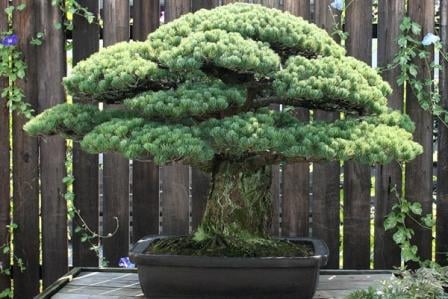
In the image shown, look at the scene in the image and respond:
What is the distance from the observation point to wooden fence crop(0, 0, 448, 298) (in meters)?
2.73

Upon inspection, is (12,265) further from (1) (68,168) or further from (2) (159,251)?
(2) (159,251)

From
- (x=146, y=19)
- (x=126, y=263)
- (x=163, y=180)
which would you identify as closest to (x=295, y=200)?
(x=163, y=180)

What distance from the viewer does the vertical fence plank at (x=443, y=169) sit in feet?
8.95

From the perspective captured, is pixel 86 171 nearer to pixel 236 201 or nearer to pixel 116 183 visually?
pixel 116 183

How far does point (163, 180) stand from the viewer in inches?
109

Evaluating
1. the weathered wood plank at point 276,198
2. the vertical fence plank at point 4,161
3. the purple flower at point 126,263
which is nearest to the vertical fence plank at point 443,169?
the weathered wood plank at point 276,198

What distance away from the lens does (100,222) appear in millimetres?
2889

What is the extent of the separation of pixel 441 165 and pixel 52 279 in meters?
1.64

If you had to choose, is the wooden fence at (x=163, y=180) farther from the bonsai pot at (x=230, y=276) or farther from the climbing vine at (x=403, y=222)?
the bonsai pot at (x=230, y=276)

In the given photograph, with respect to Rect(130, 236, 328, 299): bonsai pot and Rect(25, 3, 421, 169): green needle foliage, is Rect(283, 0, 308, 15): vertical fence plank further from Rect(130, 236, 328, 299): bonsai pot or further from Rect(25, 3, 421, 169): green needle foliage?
Rect(130, 236, 328, 299): bonsai pot

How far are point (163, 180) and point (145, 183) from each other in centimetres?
7

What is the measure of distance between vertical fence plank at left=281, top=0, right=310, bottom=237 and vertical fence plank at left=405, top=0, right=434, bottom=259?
1.32ft

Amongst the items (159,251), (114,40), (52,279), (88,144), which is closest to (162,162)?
(88,144)

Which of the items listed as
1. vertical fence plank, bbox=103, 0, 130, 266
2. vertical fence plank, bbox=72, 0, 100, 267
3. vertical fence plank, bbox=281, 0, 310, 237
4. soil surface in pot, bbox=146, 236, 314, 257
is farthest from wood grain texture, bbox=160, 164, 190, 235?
soil surface in pot, bbox=146, 236, 314, 257
